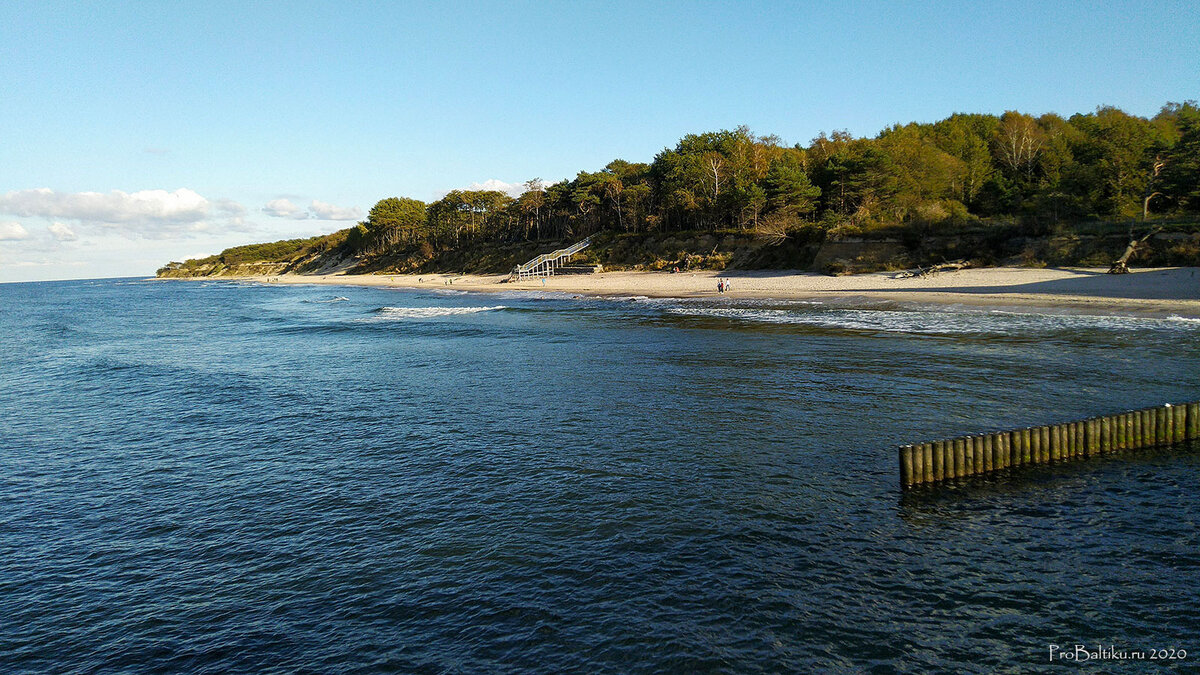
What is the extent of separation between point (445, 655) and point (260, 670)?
232cm

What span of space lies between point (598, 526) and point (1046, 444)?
1008 centimetres

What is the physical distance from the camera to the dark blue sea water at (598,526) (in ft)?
26.2

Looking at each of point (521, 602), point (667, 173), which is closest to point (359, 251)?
point (667, 173)

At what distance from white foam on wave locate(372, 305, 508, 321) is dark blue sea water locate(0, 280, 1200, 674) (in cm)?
2847

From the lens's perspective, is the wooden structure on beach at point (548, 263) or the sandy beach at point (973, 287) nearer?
the sandy beach at point (973, 287)

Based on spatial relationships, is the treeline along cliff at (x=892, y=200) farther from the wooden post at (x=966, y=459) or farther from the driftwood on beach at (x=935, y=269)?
the wooden post at (x=966, y=459)

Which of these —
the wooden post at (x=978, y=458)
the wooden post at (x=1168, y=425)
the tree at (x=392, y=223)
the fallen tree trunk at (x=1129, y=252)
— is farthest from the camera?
the tree at (x=392, y=223)

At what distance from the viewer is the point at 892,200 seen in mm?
66938

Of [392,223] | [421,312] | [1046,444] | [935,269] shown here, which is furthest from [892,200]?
[392,223]

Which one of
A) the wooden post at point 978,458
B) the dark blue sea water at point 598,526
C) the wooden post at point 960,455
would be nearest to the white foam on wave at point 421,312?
the dark blue sea water at point 598,526

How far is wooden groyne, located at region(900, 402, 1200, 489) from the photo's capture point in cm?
1245

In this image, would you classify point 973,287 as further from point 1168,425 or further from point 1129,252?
point 1168,425

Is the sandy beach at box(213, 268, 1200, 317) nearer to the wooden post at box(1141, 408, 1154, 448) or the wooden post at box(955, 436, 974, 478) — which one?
the wooden post at box(1141, 408, 1154, 448)

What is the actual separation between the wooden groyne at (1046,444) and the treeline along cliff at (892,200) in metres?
39.3
